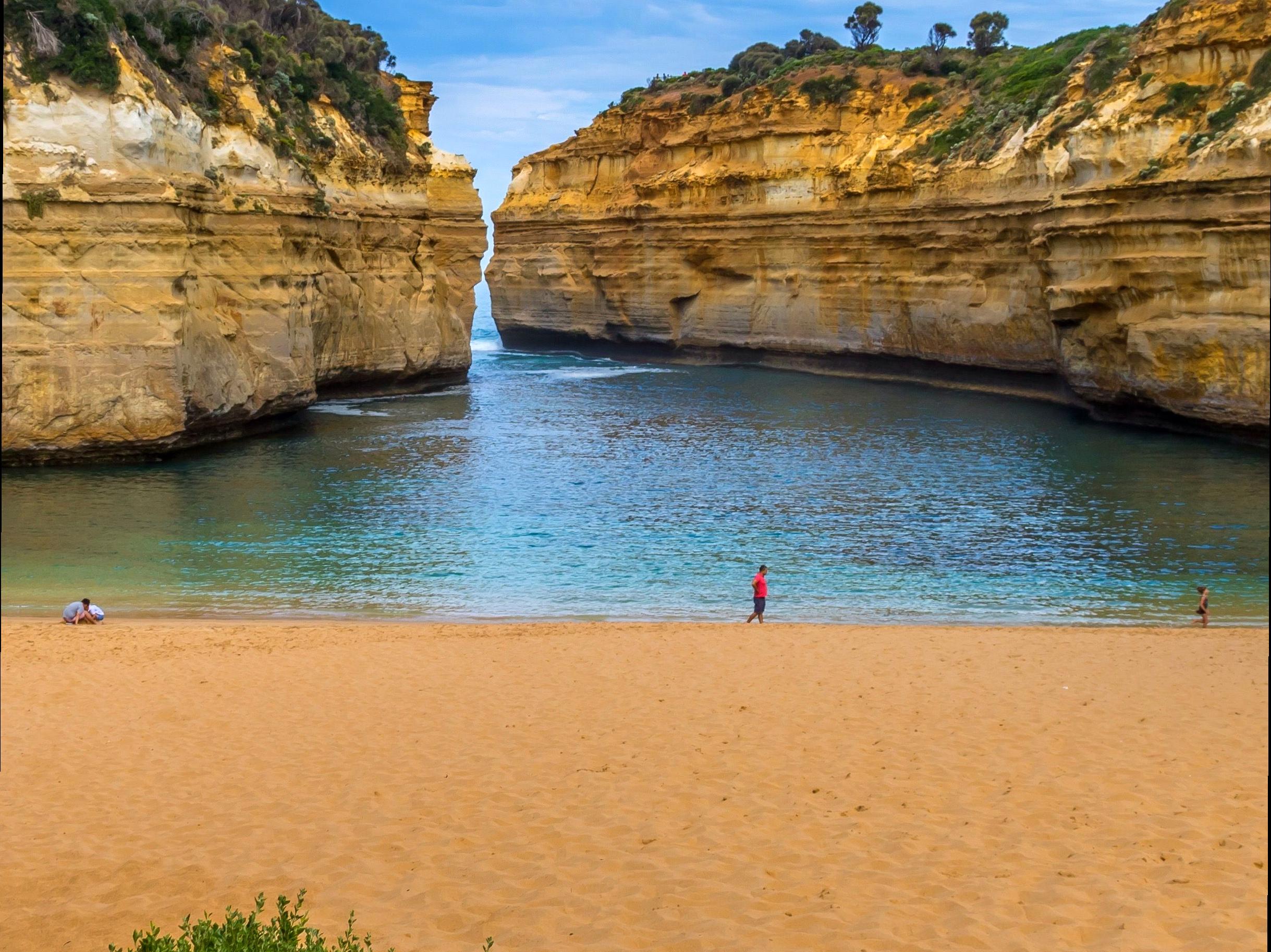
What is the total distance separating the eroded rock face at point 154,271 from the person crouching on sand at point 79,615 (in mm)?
8099

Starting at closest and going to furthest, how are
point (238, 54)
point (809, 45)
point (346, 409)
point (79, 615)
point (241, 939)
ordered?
1. point (241, 939)
2. point (79, 615)
3. point (238, 54)
4. point (346, 409)
5. point (809, 45)

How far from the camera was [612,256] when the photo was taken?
6544 cm

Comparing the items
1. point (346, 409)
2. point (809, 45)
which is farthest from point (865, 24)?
point (346, 409)

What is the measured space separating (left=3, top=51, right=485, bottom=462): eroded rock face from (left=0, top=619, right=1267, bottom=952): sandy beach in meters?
12.5

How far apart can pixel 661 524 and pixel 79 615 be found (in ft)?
35.6

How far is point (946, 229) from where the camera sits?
47656 millimetres

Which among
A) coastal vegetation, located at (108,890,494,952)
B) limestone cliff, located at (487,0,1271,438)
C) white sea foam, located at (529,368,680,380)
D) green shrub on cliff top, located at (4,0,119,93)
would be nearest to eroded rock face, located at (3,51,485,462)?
green shrub on cliff top, located at (4,0,119,93)

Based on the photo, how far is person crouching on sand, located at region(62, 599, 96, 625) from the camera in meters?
16.6

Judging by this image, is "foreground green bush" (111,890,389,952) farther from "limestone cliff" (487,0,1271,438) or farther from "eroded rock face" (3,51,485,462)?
"limestone cliff" (487,0,1271,438)

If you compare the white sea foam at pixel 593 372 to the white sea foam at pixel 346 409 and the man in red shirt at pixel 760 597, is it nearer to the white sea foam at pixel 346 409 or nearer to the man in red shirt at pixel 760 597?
the white sea foam at pixel 346 409

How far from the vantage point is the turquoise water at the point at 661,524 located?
18.8m

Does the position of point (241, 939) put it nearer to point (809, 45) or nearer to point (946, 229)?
point (946, 229)

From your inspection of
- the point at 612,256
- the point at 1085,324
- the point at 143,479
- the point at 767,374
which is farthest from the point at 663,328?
the point at 143,479

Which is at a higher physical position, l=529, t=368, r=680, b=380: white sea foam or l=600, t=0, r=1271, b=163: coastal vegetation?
l=600, t=0, r=1271, b=163: coastal vegetation
